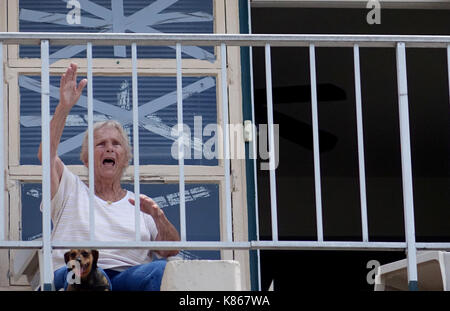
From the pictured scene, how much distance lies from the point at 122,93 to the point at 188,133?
406mm

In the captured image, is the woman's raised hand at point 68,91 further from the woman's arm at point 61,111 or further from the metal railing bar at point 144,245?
the metal railing bar at point 144,245

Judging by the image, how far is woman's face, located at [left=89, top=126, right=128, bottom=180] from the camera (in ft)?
23.0

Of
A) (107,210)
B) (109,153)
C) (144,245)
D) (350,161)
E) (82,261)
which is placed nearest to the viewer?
(144,245)

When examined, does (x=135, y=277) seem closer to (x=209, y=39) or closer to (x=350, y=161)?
(x=209, y=39)

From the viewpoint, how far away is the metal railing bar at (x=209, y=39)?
6137mm

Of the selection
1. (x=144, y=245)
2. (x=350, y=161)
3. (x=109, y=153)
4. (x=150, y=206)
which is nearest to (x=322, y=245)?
(x=144, y=245)

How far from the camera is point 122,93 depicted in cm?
794

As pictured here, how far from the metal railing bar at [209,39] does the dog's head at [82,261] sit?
906mm

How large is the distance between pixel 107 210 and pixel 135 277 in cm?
43

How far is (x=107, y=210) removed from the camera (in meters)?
6.88

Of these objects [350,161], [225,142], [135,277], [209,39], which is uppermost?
[209,39]

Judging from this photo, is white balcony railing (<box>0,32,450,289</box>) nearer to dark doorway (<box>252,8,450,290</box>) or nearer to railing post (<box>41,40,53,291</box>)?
railing post (<box>41,40,53,291</box>)

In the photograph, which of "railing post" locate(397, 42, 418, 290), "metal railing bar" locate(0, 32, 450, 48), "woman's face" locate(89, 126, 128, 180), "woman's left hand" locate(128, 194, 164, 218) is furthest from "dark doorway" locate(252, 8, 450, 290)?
"railing post" locate(397, 42, 418, 290)

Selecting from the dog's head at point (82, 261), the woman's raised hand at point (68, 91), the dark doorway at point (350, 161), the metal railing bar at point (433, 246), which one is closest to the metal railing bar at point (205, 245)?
the metal railing bar at point (433, 246)
